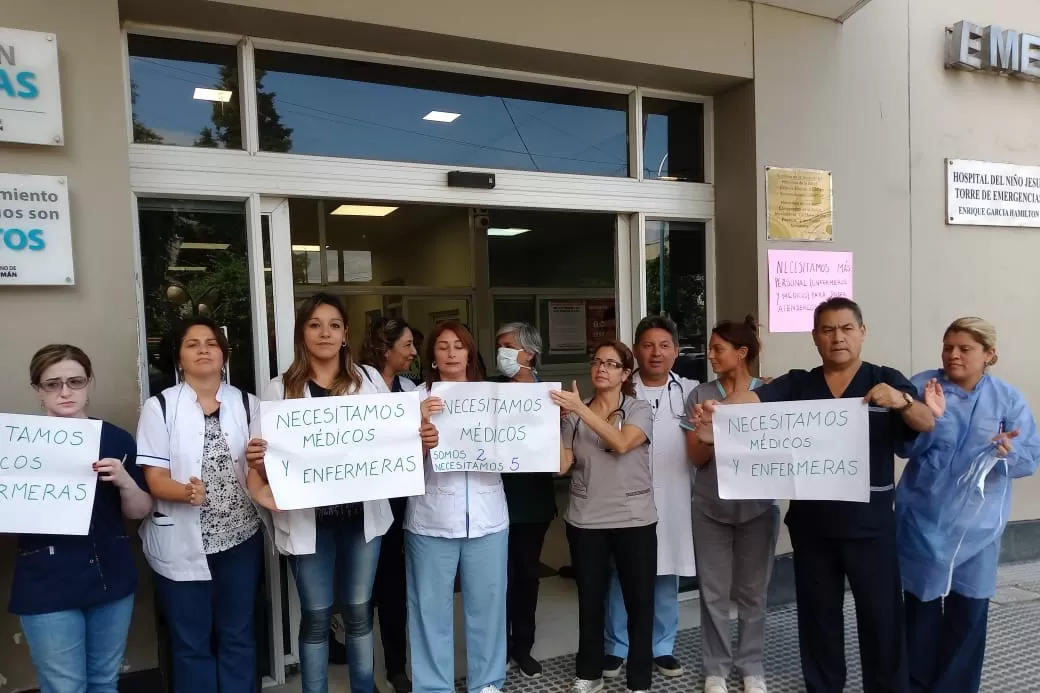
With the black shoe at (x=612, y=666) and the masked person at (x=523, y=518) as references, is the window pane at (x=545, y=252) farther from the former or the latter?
the black shoe at (x=612, y=666)

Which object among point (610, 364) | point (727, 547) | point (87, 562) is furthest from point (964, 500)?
point (87, 562)

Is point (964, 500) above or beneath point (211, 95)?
beneath

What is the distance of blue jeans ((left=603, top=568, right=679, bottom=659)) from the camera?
342 centimetres

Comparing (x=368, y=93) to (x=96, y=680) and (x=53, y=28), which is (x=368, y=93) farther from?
(x=96, y=680)

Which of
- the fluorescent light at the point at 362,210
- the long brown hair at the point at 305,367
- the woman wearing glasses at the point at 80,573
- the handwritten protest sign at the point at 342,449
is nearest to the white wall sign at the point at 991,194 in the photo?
the handwritten protest sign at the point at 342,449

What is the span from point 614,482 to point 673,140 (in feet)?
8.25

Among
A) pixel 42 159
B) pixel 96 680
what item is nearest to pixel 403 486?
pixel 96 680

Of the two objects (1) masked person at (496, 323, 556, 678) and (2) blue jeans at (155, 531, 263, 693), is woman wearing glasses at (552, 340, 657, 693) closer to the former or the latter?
(1) masked person at (496, 323, 556, 678)

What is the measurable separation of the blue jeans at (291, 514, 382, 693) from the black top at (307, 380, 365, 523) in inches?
0.6

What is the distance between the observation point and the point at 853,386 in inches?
111

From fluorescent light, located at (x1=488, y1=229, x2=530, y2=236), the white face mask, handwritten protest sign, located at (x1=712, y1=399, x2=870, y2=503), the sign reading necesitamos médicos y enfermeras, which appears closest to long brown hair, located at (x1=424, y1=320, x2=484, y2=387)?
the white face mask

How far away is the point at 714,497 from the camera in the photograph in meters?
3.19

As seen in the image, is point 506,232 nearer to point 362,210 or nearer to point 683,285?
point 362,210

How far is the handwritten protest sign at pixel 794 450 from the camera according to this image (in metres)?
2.75
